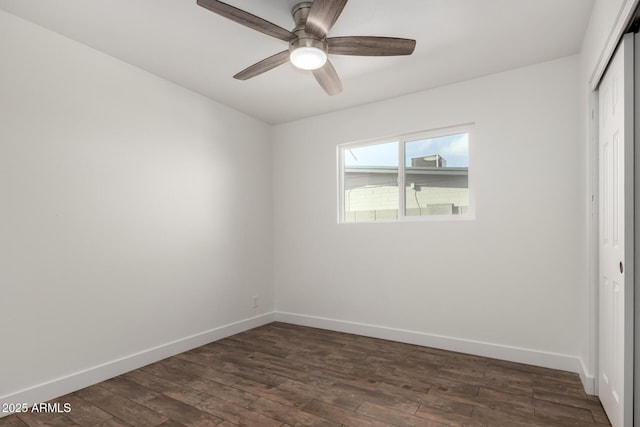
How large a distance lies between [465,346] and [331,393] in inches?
57.3

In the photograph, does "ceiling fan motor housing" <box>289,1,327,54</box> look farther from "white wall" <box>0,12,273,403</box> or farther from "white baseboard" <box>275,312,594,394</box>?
"white baseboard" <box>275,312,594,394</box>

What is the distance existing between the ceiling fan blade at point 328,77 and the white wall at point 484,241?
1.17 meters

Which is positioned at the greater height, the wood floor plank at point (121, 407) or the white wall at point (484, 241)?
the white wall at point (484, 241)

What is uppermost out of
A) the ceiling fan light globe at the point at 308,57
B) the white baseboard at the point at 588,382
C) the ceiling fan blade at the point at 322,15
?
the ceiling fan blade at the point at 322,15

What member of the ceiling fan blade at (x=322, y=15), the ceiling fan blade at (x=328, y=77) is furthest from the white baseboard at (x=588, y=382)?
the ceiling fan blade at (x=322, y=15)

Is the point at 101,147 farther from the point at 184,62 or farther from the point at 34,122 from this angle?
the point at 184,62

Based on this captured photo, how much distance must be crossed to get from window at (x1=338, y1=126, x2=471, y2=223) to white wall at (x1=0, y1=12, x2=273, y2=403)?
141cm

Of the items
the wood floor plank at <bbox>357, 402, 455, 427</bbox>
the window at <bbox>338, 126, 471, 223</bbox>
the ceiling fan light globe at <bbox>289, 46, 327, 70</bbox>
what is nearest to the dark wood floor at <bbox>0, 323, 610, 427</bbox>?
the wood floor plank at <bbox>357, 402, 455, 427</bbox>

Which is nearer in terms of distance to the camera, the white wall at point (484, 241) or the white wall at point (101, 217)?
the white wall at point (101, 217)

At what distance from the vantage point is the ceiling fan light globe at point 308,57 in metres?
2.11

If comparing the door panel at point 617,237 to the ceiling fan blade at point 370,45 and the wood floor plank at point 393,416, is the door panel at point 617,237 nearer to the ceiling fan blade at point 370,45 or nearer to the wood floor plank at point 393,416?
the wood floor plank at point 393,416

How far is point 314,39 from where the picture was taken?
2.10m

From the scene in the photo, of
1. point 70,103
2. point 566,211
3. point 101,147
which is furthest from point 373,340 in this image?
point 70,103

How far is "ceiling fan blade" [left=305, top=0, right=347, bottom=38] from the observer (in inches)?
69.6
